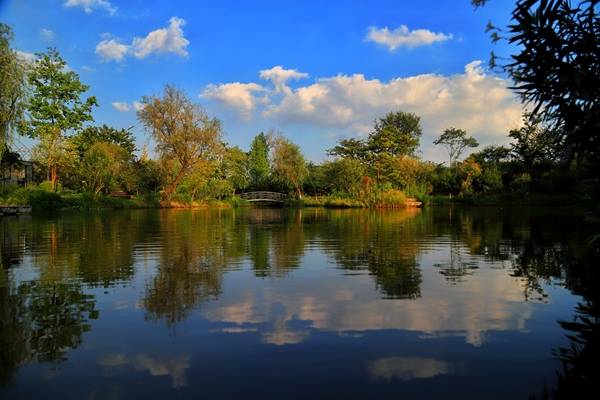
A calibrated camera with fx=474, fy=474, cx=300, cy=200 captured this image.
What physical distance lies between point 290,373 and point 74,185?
61047 millimetres

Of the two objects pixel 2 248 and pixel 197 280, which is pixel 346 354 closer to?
pixel 197 280

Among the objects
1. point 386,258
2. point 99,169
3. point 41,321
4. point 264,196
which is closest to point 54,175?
point 99,169

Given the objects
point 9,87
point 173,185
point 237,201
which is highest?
point 9,87

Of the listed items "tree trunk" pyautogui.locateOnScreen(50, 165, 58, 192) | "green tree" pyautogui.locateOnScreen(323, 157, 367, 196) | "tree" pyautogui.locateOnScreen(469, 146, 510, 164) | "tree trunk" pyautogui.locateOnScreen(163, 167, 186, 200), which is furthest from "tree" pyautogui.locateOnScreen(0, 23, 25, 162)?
"tree" pyautogui.locateOnScreen(469, 146, 510, 164)

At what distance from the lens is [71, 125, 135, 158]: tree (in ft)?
209

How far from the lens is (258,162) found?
8912 centimetres

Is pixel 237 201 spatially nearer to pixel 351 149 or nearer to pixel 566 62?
pixel 351 149

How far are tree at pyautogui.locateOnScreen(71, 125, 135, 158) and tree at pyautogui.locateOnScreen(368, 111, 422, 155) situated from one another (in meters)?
36.5

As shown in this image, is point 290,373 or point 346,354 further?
point 346,354

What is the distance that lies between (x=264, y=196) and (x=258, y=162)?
53.8ft

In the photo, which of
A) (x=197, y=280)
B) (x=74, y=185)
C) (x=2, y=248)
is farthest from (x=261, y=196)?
(x=197, y=280)

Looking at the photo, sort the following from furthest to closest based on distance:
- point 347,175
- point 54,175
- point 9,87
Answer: point 347,175 → point 54,175 → point 9,87

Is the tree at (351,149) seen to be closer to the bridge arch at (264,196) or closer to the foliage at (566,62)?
the bridge arch at (264,196)

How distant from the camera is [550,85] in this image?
6.24 metres
